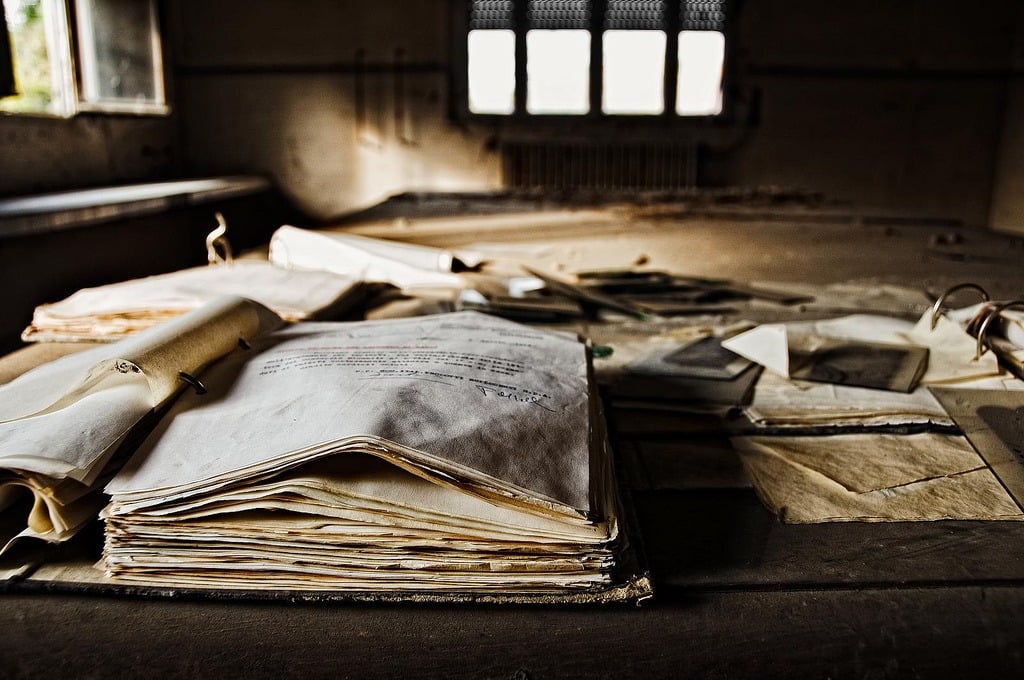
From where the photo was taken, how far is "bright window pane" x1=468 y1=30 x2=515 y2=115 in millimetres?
7137

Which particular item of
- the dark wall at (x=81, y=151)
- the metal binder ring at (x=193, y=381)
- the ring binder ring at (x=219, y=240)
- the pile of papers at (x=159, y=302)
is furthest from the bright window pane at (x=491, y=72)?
the metal binder ring at (x=193, y=381)

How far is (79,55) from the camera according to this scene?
17.2 feet

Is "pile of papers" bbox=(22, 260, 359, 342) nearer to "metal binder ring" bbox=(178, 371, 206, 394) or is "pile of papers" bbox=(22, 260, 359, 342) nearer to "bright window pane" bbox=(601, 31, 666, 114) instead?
"metal binder ring" bbox=(178, 371, 206, 394)

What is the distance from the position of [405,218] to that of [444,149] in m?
3.72

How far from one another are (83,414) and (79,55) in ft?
18.0

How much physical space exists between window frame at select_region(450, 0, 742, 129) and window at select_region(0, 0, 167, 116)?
2564mm

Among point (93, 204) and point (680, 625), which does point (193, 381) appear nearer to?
point (680, 625)

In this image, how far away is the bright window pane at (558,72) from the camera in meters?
7.06

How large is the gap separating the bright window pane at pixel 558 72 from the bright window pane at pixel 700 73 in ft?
2.77

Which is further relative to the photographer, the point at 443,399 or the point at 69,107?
the point at 69,107

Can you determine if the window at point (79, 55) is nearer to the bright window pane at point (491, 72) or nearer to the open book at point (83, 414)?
the bright window pane at point (491, 72)

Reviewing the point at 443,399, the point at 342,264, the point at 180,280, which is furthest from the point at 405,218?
the point at 443,399

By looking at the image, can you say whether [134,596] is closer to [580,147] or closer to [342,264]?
[342,264]

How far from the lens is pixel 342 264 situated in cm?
200
